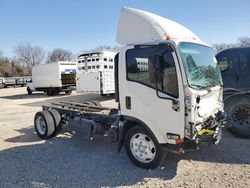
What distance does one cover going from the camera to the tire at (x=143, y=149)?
13.4ft

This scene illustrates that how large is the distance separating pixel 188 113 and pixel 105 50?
11457mm

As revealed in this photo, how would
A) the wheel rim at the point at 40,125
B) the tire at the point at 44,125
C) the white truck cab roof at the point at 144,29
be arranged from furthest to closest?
the wheel rim at the point at 40,125 < the tire at the point at 44,125 < the white truck cab roof at the point at 144,29

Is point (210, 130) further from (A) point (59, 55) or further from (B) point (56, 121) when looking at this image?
(A) point (59, 55)

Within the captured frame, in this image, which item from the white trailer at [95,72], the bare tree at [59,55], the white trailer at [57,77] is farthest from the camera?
the bare tree at [59,55]

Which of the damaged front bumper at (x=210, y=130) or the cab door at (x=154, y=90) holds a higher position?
the cab door at (x=154, y=90)

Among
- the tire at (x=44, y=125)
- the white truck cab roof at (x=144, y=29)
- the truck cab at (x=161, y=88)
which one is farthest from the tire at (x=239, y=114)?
the tire at (x=44, y=125)

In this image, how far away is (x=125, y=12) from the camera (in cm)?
446

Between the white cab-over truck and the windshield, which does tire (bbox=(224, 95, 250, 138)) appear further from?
the windshield

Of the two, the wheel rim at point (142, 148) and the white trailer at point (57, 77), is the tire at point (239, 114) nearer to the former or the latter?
the wheel rim at point (142, 148)

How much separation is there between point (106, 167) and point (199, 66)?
262cm

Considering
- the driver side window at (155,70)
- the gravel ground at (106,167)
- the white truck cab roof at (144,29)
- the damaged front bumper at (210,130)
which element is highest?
the white truck cab roof at (144,29)

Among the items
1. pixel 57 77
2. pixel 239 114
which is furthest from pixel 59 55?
pixel 239 114

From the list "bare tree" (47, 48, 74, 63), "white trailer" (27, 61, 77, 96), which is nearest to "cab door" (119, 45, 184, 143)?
"white trailer" (27, 61, 77, 96)

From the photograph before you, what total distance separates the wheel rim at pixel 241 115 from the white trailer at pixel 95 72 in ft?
29.8
